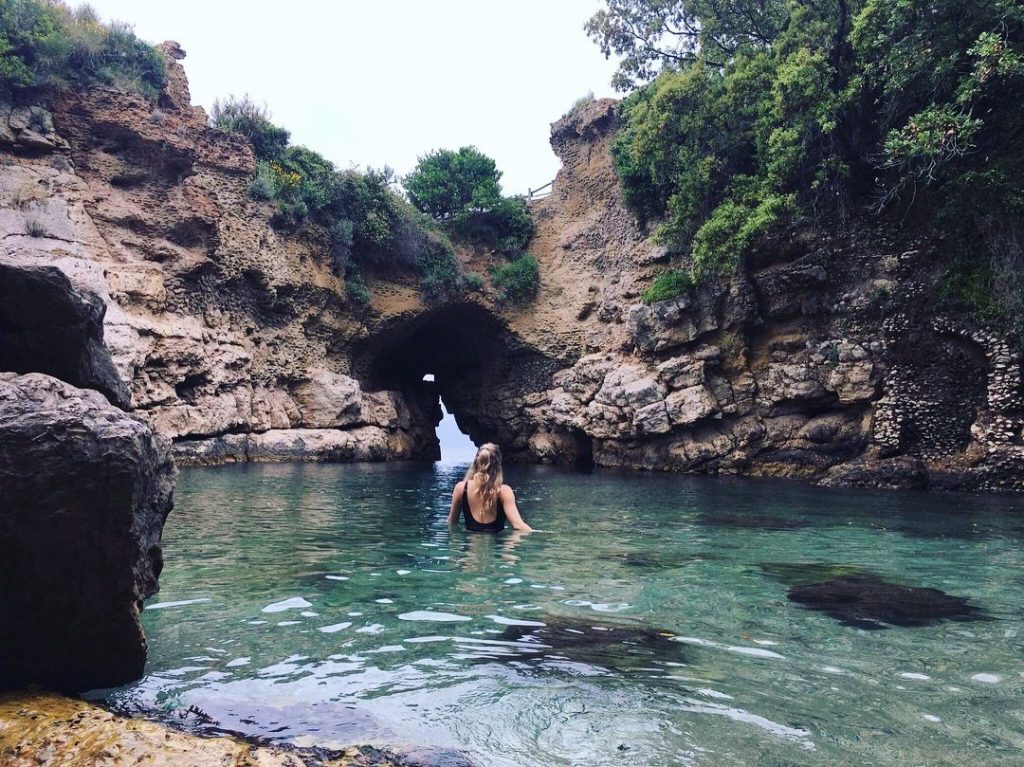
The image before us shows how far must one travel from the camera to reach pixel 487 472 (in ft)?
31.1

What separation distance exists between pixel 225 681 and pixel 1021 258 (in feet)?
63.5

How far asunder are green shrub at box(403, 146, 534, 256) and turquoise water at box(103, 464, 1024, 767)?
2451 centimetres

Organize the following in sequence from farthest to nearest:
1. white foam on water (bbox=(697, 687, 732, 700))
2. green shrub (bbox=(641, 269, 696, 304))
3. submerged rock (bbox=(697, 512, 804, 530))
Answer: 1. green shrub (bbox=(641, 269, 696, 304))
2. submerged rock (bbox=(697, 512, 804, 530))
3. white foam on water (bbox=(697, 687, 732, 700))

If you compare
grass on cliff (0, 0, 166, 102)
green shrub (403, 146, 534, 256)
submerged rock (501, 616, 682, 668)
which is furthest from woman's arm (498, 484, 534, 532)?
green shrub (403, 146, 534, 256)

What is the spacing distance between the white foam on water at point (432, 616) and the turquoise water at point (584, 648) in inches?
1.1

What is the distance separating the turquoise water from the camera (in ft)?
10.5

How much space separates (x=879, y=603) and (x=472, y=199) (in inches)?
1151

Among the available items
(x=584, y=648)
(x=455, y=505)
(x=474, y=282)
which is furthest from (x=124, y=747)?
(x=474, y=282)

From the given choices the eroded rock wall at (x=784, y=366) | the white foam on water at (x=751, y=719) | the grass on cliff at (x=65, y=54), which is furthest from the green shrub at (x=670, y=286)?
the white foam on water at (x=751, y=719)

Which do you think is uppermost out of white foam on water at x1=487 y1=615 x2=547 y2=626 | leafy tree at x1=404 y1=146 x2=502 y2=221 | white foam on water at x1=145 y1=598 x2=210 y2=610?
leafy tree at x1=404 y1=146 x2=502 y2=221

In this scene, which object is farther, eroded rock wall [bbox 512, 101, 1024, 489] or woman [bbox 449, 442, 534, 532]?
eroded rock wall [bbox 512, 101, 1024, 489]

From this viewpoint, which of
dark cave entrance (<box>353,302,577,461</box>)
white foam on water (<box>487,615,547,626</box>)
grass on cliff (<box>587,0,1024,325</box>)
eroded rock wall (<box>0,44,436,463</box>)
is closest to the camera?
white foam on water (<box>487,615,547,626</box>)

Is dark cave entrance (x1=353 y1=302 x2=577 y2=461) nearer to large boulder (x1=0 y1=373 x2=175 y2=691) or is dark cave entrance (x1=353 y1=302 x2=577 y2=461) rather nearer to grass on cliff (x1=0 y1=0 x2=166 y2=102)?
grass on cliff (x1=0 y1=0 x2=166 y2=102)

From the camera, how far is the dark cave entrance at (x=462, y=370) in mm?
31047
